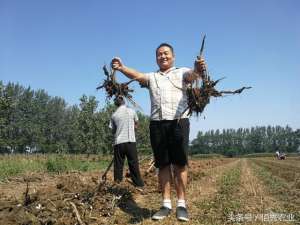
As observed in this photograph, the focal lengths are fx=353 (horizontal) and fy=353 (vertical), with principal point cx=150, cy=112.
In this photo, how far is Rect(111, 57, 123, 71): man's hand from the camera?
15.3 feet

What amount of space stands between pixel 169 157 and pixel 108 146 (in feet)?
86.4

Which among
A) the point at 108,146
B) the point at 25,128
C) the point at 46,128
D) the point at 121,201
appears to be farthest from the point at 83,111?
the point at 46,128

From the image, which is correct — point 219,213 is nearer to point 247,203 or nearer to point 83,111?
point 247,203

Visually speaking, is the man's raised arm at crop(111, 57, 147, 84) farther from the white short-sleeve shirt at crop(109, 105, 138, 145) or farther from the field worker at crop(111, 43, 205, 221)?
the white short-sleeve shirt at crop(109, 105, 138, 145)

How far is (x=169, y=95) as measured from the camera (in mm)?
4422

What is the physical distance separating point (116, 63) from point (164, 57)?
2.12ft

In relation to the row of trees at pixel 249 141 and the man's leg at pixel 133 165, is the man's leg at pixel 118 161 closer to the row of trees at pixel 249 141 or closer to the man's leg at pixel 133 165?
the man's leg at pixel 133 165

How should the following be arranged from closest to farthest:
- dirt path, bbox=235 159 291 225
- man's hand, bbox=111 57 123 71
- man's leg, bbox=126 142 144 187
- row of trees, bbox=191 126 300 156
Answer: dirt path, bbox=235 159 291 225 < man's hand, bbox=111 57 123 71 < man's leg, bbox=126 142 144 187 < row of trees, bbox=191 126 300 156

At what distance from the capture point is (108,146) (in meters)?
30.4

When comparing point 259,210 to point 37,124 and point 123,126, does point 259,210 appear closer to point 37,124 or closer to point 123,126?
point 123,126

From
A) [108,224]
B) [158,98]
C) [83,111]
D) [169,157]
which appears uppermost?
[83,111]

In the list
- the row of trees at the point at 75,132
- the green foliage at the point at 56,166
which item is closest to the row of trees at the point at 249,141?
the row of trees at the point at 75,132

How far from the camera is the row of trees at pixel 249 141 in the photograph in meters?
136

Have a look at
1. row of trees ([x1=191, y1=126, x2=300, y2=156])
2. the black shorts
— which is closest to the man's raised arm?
the black shorts
